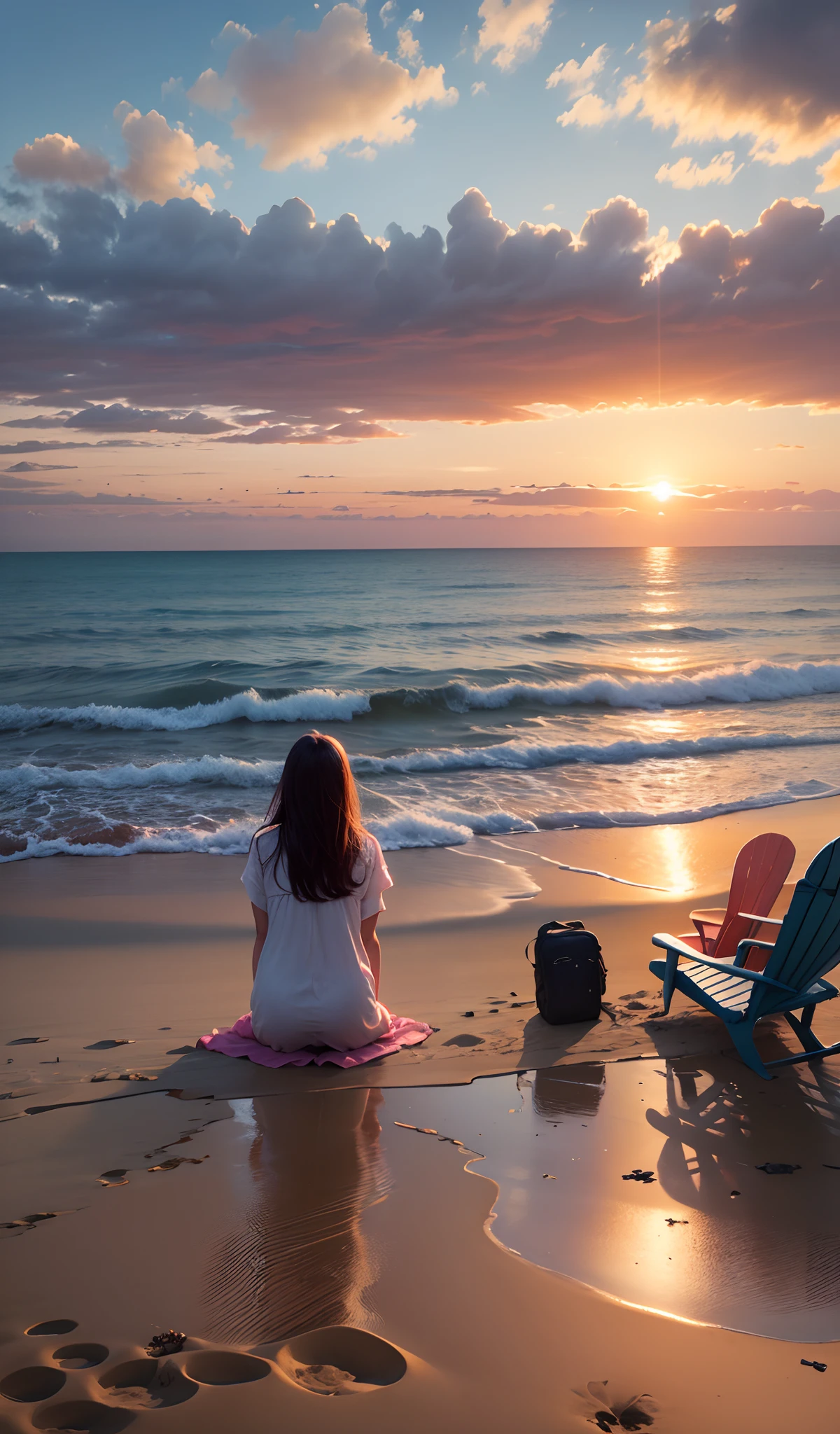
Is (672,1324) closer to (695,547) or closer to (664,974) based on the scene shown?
(664,974)

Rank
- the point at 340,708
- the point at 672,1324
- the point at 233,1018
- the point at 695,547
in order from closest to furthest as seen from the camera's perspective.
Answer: the point at 672,1324 < the point at 233,1018 < the point at 340,708 < the point at 695,547

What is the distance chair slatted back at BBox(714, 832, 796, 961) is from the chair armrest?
0.23 m

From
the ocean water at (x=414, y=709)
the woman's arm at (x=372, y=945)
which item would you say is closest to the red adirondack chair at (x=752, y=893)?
the woman's arm at (x=372, y=945)

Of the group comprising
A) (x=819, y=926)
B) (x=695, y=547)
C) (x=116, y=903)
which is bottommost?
(x=116, y=903)

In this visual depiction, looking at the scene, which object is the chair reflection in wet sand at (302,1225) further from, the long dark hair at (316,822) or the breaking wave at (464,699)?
the breaking wave at (464,699)

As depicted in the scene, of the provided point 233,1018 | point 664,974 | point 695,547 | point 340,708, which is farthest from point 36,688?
point 695,547

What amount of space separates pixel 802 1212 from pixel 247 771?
974 centimetres

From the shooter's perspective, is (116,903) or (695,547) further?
(695,547)

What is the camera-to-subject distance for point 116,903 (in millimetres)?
7266

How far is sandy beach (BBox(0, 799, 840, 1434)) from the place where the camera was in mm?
1965

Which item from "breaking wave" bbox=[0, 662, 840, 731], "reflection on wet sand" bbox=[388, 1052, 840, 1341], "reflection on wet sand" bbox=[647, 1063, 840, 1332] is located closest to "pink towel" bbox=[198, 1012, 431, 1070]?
"reflection on wet sand" bbox=[388, 1052, 840, 1341]

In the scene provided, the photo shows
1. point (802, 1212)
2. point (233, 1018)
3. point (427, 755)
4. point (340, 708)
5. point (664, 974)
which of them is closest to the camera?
point (802, 1212)

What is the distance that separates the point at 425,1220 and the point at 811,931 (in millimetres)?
2166

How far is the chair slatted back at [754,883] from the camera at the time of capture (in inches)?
186
